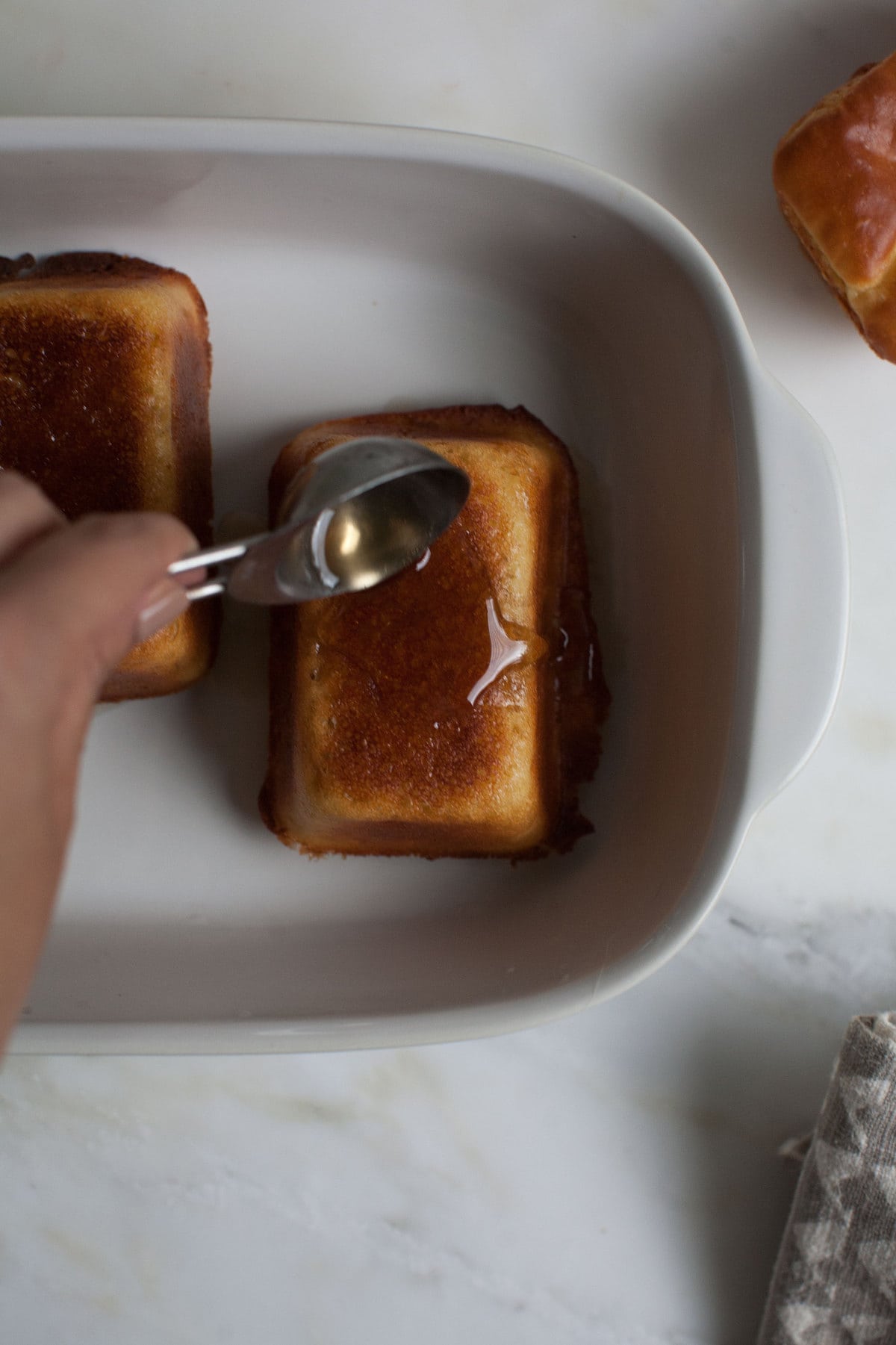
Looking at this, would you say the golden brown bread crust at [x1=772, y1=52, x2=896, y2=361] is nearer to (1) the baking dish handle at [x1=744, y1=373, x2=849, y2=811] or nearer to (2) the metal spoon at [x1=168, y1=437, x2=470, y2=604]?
(1) the baking dish handle at [x1=744, y1=373, x2=849, y2=811]

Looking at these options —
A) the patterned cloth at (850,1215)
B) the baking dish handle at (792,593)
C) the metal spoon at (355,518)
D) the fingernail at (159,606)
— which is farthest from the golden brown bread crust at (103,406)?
the patterned cloth at (850,1215)

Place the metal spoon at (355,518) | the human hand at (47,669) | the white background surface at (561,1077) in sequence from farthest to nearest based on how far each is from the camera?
1. the white background surface at (561,1077)
2. the metal spoon at (355,518)
3. the human hand at (47,669)

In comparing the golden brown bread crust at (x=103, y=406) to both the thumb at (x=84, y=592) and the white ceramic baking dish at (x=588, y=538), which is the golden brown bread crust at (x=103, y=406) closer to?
the white ceramic baking dish at (x=588, y=538)

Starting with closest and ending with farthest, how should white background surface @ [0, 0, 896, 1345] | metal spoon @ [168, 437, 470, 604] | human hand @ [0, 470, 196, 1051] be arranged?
human hand @ [0, 470, 196, 1051] → metal spoon @ [168, 437, 470, 604] → white background surface @ [0, 0, 896, 1345]

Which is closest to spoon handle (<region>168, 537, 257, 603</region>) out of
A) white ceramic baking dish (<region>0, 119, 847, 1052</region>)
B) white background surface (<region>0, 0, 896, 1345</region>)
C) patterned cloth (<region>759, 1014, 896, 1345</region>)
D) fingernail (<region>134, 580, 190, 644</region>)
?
fingernail (<region>134, 580, 190, 644</region>)

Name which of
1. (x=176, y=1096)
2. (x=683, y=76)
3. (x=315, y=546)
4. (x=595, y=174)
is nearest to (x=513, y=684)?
(x=315, y=546)

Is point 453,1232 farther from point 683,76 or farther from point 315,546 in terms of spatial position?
point 683,76
